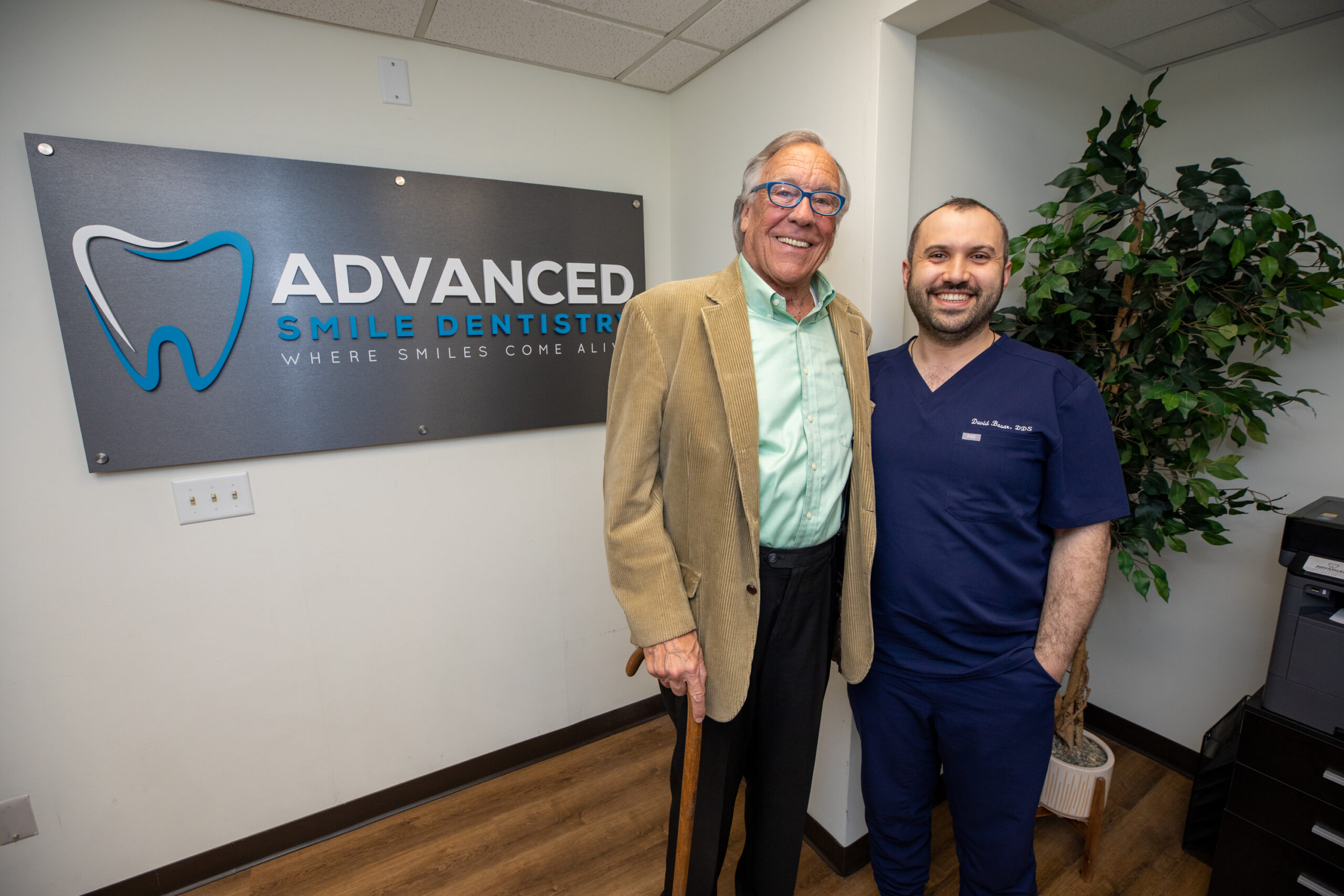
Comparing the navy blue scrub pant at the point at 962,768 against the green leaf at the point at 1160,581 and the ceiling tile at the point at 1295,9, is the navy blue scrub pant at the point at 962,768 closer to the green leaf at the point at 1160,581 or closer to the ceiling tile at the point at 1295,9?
the green leaf at the point at 1160,581

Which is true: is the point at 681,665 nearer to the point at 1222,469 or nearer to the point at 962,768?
the point at 962,768

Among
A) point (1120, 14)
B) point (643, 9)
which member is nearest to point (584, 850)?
point (643, 9)

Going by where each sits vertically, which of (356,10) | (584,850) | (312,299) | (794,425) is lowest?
(584,850)

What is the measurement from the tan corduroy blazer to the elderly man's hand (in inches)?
1.1

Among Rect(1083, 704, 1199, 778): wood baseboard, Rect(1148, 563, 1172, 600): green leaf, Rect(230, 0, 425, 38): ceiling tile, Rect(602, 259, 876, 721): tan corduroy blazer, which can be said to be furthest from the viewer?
Rect(1083, 704, 1199, 778): wood baseboard

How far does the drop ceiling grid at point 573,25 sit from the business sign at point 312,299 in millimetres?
395

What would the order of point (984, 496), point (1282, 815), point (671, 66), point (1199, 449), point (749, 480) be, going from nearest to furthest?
1. point (749, 480)
2. point (984, 496)
3. point (1282, 815)
4. point (1199, 449)
5. point (671, 66)

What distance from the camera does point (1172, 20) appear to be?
1782 millimetres

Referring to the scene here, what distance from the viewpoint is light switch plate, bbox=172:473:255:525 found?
5.45 feet

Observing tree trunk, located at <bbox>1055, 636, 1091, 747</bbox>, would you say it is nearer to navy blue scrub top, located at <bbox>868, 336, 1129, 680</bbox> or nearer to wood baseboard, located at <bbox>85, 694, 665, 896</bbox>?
navy blue scrub top, located at <bbox>868, 336, 1129, 680</bbox>

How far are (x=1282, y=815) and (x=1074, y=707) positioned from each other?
47cm

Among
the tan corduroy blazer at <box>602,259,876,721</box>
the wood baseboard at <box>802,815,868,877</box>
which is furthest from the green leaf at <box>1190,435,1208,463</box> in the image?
the wood baseboard at <box>802,815,868,877</box>

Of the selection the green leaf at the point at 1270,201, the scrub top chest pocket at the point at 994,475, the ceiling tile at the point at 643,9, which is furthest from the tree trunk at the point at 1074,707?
the ceiling tile at the point at 643,9

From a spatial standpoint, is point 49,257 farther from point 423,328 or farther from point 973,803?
point 973,803
